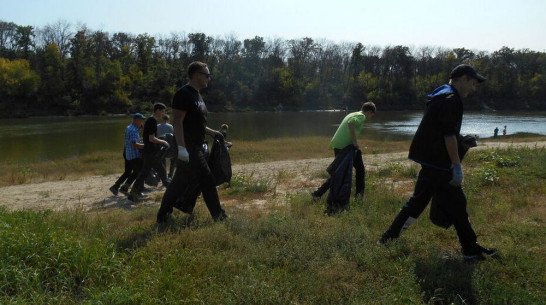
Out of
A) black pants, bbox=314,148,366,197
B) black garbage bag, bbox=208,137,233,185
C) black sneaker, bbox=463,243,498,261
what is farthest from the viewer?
black pants, bbox=314,148,366,197

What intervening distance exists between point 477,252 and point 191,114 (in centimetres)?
339

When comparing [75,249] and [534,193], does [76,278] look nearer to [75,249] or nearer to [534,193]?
[75,249]

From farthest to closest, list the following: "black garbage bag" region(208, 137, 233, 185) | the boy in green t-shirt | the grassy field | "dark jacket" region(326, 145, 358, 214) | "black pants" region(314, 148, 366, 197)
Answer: "black pants" region(314, 148, 366, 197) < the boy in green t-shirt < "dark jacket" region(326, 145, 358, 214) < "black garbage bag" region(208, 137, 233, 185) < the grassy field

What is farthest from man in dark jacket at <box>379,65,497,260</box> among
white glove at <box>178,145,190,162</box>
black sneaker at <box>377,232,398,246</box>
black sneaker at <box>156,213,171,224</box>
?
black sneaker at <box>156,213,171,224</box>

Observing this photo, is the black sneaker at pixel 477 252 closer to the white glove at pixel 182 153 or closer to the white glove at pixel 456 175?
the white glove at pixel 456 175

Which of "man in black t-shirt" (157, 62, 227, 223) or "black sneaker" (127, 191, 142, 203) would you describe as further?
"black sneaker" (127, 191, 142, 203)

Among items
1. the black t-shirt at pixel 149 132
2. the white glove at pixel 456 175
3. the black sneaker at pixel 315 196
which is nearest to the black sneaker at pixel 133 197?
the black t-shirt at pixel 149 132

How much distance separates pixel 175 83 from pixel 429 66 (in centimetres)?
6864

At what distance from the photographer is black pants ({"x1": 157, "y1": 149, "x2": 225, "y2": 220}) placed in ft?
15.8

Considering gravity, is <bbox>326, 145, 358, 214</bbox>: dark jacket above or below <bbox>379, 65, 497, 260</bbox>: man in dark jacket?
below

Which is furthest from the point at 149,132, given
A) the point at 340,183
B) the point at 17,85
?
the point at 17,85

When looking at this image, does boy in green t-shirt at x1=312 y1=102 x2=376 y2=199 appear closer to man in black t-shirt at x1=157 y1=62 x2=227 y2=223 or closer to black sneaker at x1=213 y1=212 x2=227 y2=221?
black sneaker at x1=213 y1=212 x2=227 y2=221

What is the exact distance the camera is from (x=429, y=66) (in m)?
109

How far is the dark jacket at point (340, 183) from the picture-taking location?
570 cm
